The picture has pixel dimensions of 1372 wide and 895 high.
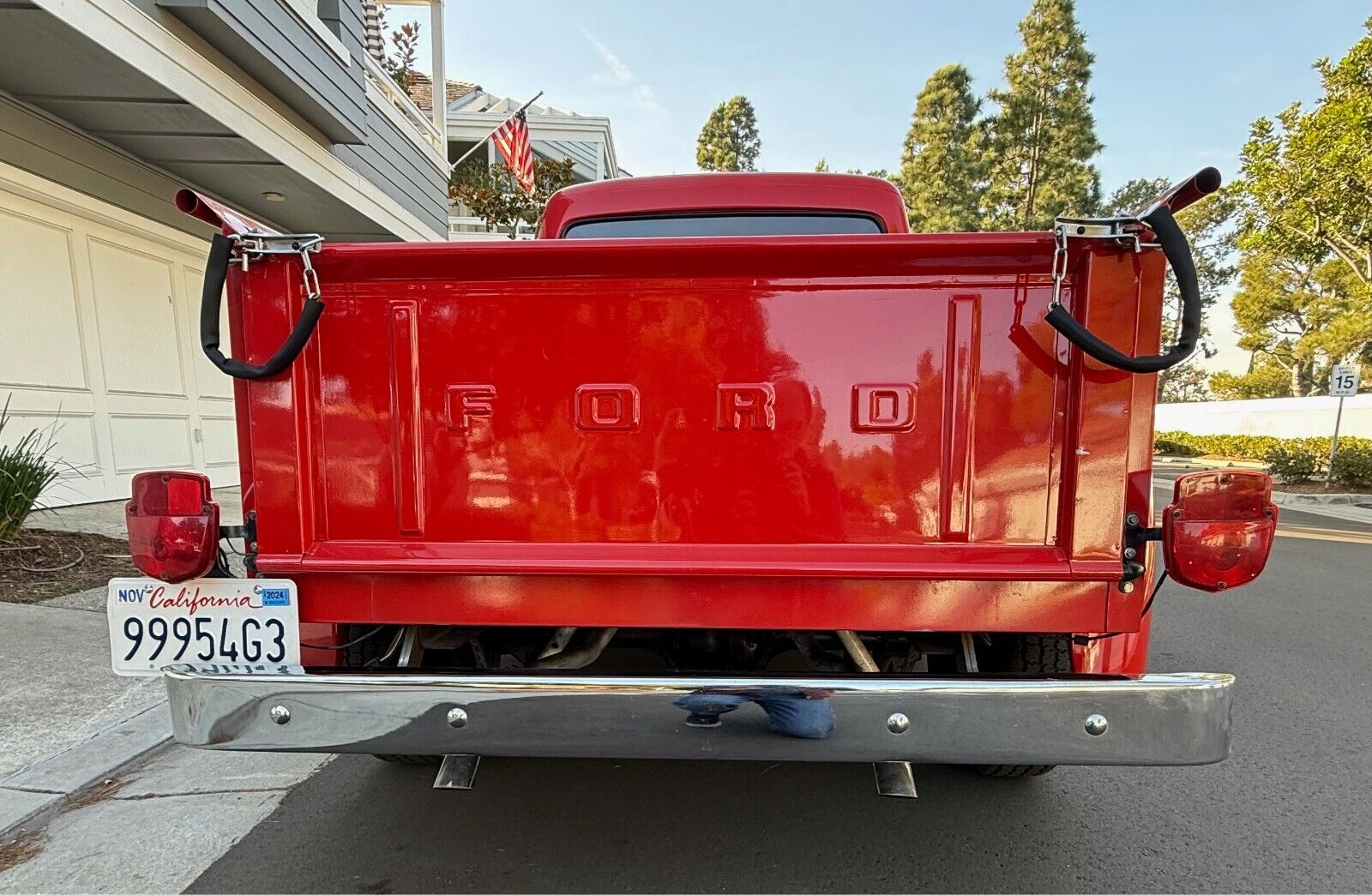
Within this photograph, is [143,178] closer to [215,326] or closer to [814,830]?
[215,326]

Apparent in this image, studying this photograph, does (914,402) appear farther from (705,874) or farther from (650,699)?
(705,874)

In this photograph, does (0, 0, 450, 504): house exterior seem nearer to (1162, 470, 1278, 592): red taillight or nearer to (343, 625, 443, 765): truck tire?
(343, 625, 443, 765): truck tire

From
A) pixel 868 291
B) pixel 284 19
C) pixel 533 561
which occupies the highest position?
pixel 284 19

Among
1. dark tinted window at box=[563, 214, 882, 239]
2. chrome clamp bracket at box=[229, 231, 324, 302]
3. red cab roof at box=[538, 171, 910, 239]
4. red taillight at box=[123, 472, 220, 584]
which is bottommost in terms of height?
red taillight at box=[123, 472, 220, 584]

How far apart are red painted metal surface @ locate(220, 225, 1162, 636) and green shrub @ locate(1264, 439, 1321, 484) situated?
602 inches

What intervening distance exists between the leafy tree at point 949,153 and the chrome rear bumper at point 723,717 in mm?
27693

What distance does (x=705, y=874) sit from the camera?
202cm

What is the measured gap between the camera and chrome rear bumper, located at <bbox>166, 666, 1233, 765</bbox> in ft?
4.91

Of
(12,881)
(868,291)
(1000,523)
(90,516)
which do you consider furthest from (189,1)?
(1000,523)

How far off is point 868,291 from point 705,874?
5.59 ft

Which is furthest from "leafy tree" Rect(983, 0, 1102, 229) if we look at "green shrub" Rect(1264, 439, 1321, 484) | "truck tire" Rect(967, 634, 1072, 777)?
"truck tire" Rect(967, 634, 1072, 777)

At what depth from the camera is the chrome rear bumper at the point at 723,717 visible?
150 centimetres

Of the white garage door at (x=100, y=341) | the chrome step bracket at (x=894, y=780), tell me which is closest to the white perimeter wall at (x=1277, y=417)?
the chrome step bracket at (x=894, y=780)

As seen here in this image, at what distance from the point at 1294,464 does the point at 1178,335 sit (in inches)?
627
